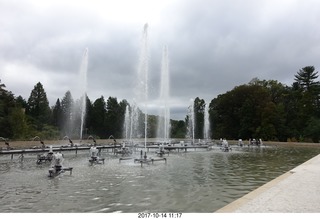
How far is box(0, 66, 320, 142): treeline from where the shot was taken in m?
52.9

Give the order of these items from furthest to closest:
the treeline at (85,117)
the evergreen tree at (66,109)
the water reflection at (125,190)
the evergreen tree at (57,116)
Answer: the evergreen tree at (66,109) → the evergreen tree at (57,116) → the treeline at (85,117) → the water reflection at (125,190)

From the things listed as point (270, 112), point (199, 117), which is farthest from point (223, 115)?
point (270, 112)

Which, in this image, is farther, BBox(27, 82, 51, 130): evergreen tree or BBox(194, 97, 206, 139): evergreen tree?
BBox(194, 97, 206, 139): evergreen tree

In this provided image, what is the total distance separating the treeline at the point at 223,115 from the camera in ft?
174

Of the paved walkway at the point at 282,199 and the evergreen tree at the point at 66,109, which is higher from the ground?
the evergreen tree at the point at 66,109

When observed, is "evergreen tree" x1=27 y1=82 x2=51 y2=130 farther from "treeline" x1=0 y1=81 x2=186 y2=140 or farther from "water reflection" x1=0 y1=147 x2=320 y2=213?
"water reflection" x1=0 y1=147 x2=320 y2=213

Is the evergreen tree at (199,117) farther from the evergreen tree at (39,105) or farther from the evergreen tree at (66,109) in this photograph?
the evergreen tree at (39,105)

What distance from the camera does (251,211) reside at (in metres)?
7.14

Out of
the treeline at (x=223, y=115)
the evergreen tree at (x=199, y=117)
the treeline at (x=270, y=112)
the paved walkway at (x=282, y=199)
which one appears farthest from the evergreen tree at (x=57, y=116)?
the paved walkway at (x=282, y=199)

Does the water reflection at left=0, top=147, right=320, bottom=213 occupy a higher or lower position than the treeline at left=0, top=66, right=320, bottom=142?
lower

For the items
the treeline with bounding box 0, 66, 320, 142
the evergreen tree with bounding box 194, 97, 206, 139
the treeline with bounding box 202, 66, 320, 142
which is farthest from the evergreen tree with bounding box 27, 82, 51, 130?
the treeline with bounding box 202, 66, 320, 142

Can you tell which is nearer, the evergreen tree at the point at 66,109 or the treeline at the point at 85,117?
the treeline at the point at 85,117

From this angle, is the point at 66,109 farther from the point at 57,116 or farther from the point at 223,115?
the point at 223,115

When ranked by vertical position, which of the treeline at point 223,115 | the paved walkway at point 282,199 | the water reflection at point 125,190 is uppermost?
the treeline at point 223,115
